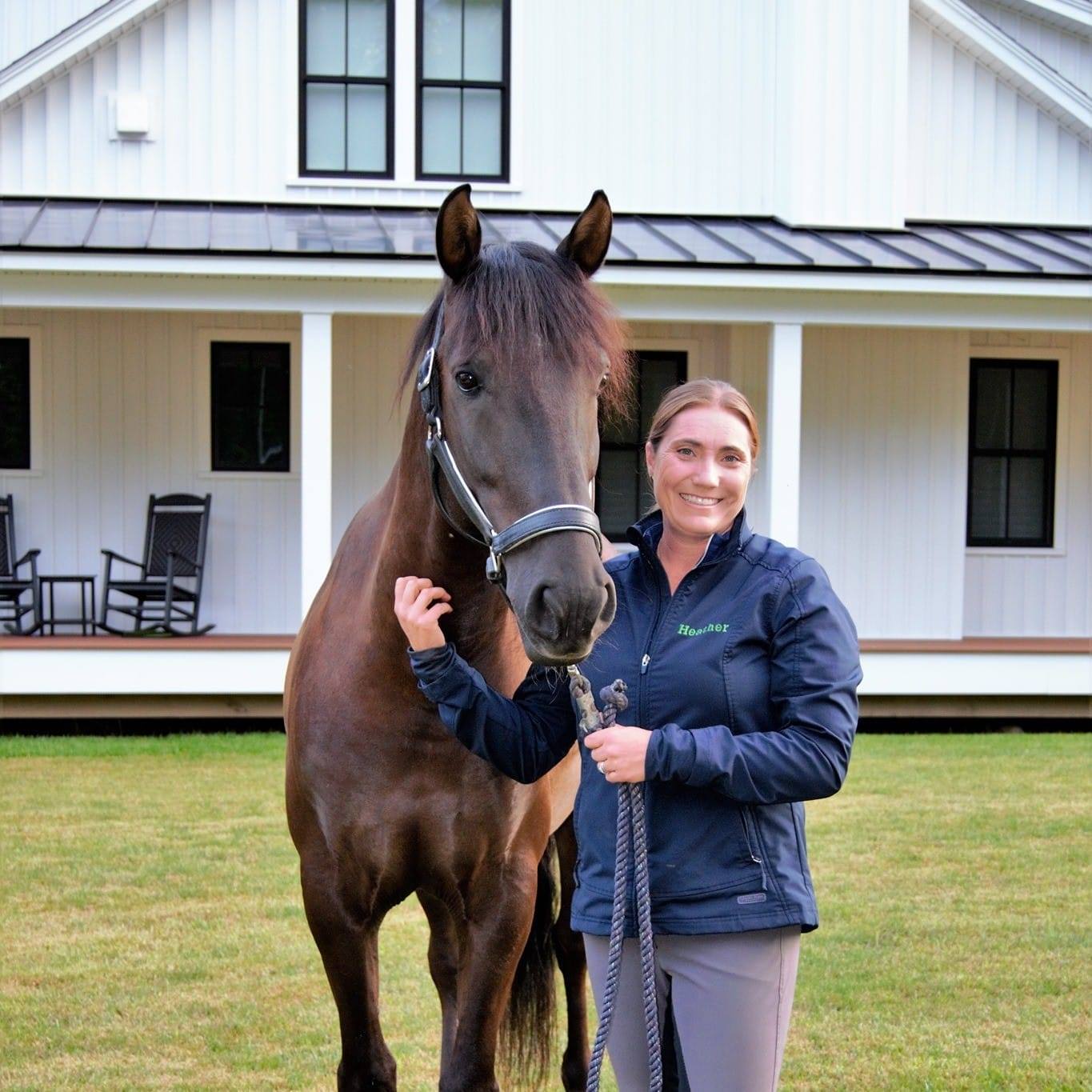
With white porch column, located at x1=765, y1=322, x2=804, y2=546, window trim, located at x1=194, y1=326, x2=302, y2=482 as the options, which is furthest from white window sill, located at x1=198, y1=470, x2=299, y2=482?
white porch column, located at x1=765, y1=322, x2=804, y2=546

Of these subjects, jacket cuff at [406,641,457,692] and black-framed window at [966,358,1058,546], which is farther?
black-framed window at [966,358,1058,546]

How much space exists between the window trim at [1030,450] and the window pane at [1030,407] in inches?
1.0

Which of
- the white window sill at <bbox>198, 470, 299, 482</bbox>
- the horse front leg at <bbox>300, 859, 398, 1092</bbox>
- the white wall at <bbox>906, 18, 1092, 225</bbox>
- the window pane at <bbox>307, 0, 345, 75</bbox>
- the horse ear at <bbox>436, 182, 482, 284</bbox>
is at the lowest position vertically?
the horse front leg at <bbox>300, 859, 398, 1092</bbox>

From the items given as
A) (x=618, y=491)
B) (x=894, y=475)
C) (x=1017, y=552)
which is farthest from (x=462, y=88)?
(x=1017, y=552)

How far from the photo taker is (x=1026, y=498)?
12.7 meters

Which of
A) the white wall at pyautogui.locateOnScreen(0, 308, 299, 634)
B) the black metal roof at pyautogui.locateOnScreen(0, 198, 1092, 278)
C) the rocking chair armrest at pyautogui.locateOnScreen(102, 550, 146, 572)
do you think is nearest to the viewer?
the black metal roof at pyautogui.locateOnScreen(0, 198, 1092, 278)

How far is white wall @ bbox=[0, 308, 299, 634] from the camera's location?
11.6m

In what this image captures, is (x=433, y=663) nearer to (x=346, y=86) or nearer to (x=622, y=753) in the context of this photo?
(x=622, y=753)

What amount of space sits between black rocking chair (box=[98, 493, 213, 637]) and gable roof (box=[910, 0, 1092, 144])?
302 inches

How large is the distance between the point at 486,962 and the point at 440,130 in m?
10.1

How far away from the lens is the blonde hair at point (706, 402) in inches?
96.6

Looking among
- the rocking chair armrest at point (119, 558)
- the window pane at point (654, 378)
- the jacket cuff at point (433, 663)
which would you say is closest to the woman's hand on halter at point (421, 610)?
the jacket cuff at point (433, 663)

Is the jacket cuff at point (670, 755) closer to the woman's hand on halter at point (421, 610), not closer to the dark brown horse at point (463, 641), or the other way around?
the dark brown horse at point (463, 641)

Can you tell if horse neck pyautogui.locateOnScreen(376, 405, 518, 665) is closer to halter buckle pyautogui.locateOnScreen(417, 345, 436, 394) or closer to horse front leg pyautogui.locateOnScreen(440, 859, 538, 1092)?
halter buckle pyautogui.locateOnScreen(417, 345, 436, 394)
